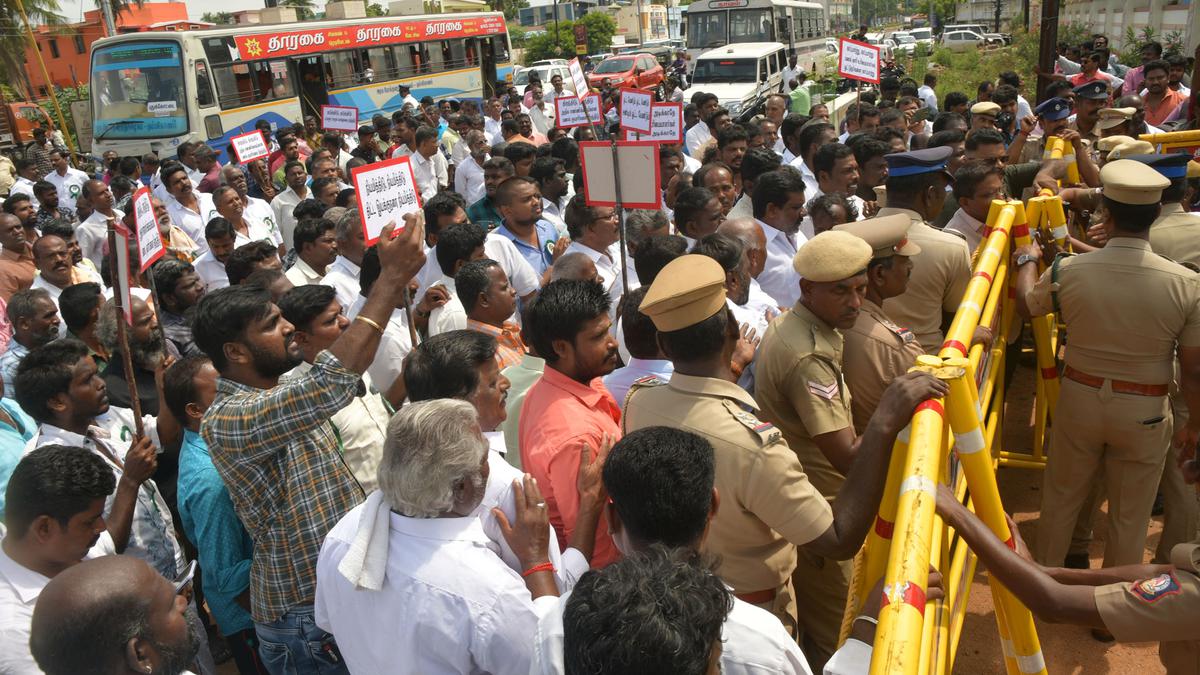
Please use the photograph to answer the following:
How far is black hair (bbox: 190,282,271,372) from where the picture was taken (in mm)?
2594

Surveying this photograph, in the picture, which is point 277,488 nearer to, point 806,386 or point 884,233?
point 806,386

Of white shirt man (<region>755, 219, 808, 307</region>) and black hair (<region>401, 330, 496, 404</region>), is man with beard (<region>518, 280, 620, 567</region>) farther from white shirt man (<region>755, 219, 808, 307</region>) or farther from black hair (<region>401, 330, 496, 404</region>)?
white shirt man (<region>755, 219, 808, 307</region>)

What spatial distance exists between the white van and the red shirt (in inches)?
692

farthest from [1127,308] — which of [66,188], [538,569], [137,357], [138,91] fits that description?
[138,91]

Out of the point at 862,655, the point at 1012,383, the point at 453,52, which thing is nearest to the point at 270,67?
the point at 453,52

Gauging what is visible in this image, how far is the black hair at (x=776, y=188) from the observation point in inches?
204

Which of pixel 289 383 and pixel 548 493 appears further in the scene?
pixel 548 493

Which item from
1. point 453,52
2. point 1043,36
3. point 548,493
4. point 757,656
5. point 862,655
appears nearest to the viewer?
point 757,656

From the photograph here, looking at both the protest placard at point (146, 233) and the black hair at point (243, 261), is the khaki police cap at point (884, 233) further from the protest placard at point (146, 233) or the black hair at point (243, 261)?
the black hair at point (243, 261)

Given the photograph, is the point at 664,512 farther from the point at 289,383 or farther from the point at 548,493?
the point at 289,383

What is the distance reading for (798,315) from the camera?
2.88m

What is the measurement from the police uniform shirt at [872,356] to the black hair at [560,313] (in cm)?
91

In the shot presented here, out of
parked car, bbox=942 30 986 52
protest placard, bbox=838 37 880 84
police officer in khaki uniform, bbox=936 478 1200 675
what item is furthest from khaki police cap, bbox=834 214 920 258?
parked car, bbox=942 30 986 52

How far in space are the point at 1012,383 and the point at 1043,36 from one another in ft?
17.8
